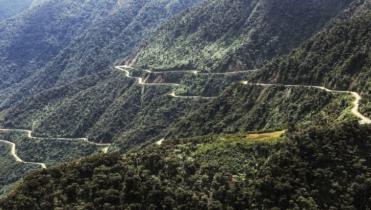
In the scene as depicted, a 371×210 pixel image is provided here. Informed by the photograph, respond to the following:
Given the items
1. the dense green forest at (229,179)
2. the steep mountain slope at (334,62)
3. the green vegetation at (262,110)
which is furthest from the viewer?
the steep mountain slope at (334,62)

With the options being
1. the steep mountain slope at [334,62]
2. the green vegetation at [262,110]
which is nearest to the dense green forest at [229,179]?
the green vegetation at [262,110]

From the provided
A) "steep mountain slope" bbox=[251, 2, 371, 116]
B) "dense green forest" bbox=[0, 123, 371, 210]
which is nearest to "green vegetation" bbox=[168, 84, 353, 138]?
"steep mountain slope" bbox=[251, 2, 371, 116]

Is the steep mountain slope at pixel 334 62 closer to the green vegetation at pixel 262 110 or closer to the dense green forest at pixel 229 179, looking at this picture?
the green vegetation at pixel 262 110

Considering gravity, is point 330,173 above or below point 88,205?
above

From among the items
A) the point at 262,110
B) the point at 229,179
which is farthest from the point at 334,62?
the point at 229,179

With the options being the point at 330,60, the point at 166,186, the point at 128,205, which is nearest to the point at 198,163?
the point at 166,186

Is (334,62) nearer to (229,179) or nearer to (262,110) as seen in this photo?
(262,110)

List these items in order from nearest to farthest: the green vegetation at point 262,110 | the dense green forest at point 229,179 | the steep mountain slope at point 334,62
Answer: the dense green forest at point 229,179 → the green vegetation at point 262,110 → the steep mountain slope at point 334,62

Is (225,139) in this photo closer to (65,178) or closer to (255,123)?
(65,178)
